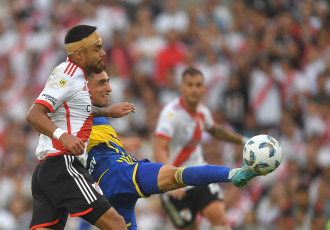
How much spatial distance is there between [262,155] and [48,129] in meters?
2.03

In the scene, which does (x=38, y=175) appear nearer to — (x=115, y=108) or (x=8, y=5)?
(x=115, y=108)

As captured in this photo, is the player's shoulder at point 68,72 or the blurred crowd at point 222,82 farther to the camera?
the blurred crowd at point 222,82

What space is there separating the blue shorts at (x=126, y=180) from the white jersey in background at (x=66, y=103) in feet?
1.96

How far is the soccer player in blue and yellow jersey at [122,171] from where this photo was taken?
630 cm

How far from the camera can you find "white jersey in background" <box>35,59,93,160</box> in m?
6.28

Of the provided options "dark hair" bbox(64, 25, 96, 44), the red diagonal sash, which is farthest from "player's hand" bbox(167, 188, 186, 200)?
"dark hair" bbox(64, 25, 96, 44)

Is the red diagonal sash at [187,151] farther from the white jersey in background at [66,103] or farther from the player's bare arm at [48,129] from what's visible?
the player's bare arm at [48,129]

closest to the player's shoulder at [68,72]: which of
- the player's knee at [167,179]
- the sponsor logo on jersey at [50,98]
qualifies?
the sponsor logo on jersey at [50,98]

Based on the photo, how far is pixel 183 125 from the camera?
9031mm

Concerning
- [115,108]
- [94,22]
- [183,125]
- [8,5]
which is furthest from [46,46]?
[115,108]

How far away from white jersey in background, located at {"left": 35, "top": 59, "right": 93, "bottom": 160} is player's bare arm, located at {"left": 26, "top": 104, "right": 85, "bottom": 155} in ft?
0.38

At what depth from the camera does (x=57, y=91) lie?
247 inches

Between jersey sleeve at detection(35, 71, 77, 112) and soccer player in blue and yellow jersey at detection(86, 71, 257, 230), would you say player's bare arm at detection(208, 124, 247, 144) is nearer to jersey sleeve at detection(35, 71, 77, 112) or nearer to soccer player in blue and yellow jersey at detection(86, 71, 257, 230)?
soccer player in blue and yellow jersey at detection(86, 71, 257, 230)

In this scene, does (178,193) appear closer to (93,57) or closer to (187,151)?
(187,151)
